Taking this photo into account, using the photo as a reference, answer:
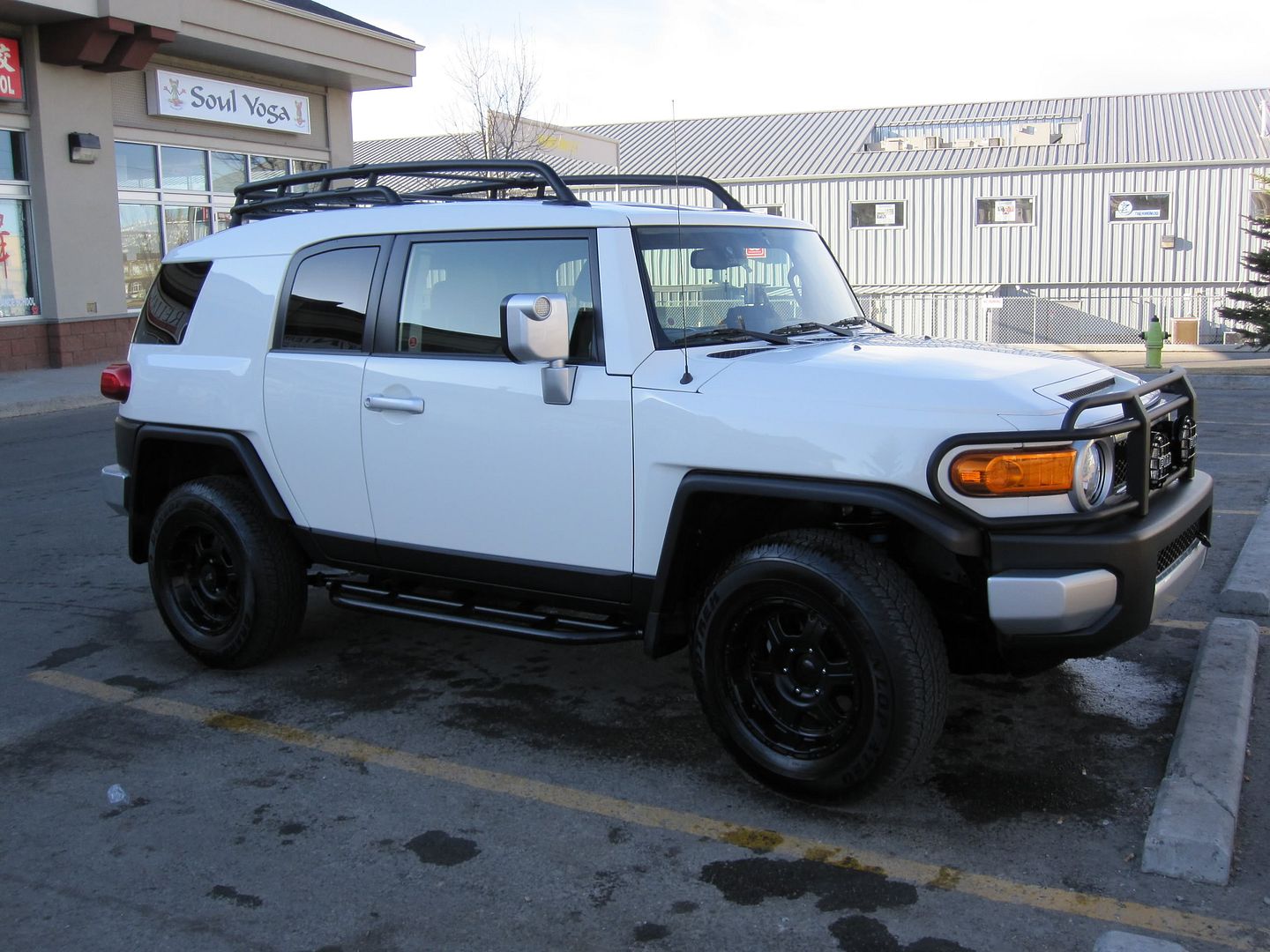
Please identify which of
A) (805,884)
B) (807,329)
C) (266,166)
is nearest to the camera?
(805,884)

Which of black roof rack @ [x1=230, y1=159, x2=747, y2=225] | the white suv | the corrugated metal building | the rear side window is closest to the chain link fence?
the corrugated metal building

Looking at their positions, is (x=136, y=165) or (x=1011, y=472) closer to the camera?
(x=1011, y=472)

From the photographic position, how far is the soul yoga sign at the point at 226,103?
814 inches

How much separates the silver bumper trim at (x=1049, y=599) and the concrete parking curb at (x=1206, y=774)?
0.62 metres

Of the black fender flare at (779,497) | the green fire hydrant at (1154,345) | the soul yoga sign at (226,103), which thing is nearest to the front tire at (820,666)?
Result: the black fender flare at (779,497)

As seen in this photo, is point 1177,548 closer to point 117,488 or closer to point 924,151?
point 117,488

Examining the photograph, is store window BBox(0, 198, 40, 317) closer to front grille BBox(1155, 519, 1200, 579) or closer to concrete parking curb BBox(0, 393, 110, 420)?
concrete parking curb BBox(0, 393, 110, 420)

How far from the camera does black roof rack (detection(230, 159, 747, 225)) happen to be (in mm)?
4562

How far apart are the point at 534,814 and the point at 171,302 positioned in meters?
3.06

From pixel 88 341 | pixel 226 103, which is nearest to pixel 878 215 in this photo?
pixel 226 103

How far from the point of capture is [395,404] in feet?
15.0

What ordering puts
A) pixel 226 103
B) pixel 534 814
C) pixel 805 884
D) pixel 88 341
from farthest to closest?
pixel 226 103 < pixel 88 341 < pixel 534 814 < pixel 805 884

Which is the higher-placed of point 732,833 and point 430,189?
point 430,189

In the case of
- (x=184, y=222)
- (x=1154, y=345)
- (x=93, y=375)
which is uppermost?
(x=184, y=222)
